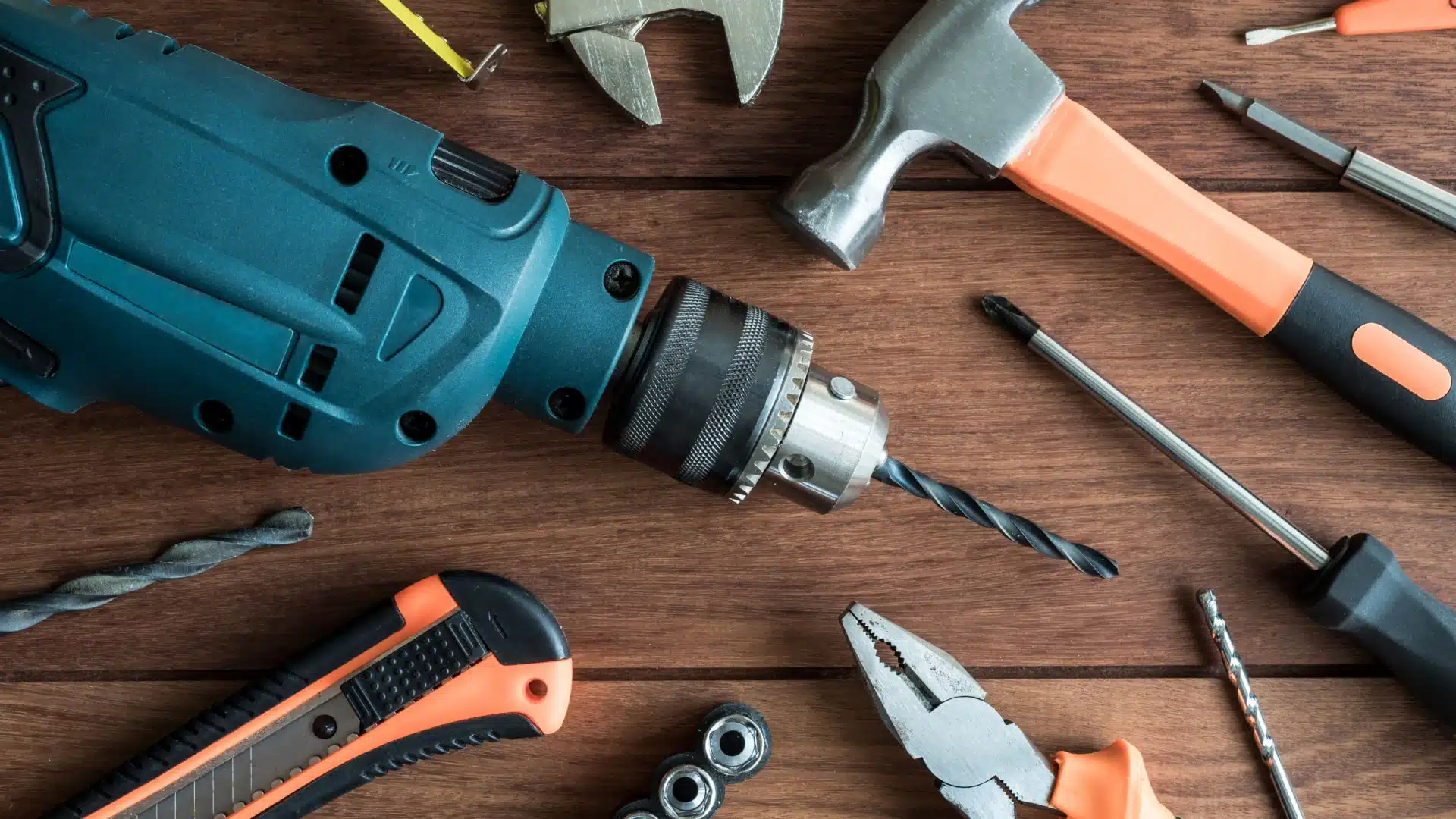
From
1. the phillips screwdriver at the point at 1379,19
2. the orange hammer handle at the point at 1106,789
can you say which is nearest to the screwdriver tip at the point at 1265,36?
the phillips screwdriver at the point at 1379,19

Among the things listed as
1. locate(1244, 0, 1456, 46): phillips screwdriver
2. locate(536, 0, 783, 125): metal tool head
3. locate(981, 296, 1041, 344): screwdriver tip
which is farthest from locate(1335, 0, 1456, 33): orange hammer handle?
locate(536, 0, 783, 125): metal tool head

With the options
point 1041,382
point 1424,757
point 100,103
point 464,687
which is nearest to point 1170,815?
point 1424,757

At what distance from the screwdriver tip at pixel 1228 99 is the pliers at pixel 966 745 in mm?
526

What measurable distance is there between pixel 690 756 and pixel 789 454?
28cm

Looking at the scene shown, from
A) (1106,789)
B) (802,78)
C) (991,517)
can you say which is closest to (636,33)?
(802,78)

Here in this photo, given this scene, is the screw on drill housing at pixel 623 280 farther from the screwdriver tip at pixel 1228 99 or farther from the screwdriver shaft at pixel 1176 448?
the screwdriver tip at pixel 1228 99

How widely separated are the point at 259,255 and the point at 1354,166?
0.86 meters

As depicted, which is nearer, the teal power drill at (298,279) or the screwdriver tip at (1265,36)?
the teal power drill at (298,279)

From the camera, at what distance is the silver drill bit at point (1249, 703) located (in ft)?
2.93

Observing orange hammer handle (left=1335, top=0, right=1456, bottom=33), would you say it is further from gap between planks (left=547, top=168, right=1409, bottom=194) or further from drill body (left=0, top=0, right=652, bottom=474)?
drill body (left=0, top=0, right=652, bottom=474)

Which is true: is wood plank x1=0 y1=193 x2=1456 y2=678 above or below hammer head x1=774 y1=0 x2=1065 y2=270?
below

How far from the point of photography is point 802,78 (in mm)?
882

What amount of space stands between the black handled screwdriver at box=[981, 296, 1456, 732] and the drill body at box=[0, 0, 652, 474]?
1.36 feet

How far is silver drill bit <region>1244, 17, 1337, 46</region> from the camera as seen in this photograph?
88cm
